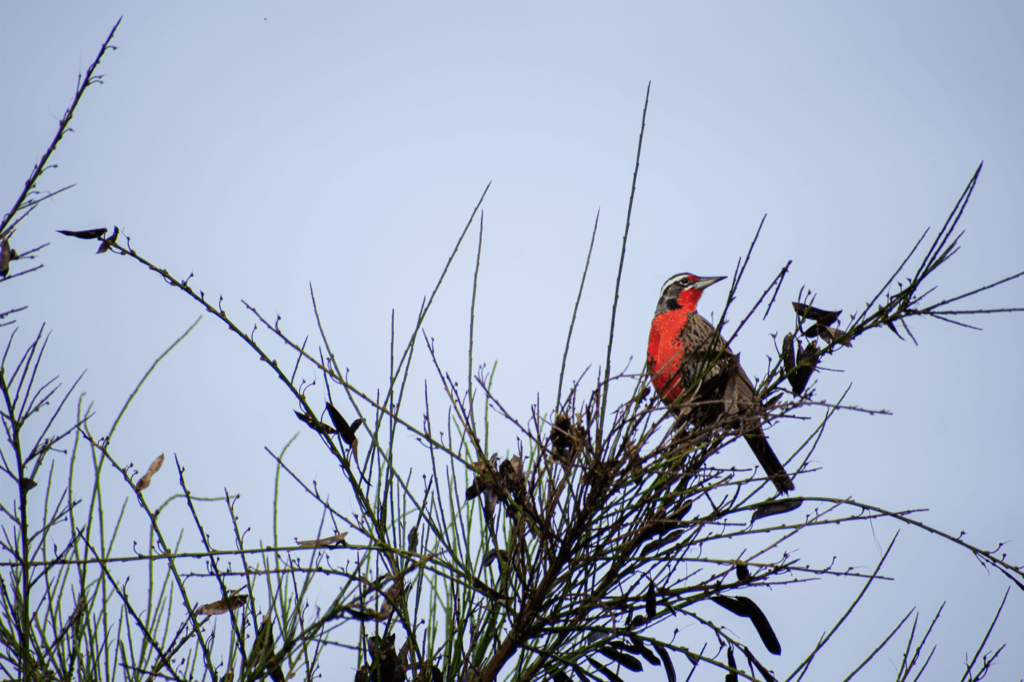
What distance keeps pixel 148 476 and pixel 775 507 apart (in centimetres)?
155

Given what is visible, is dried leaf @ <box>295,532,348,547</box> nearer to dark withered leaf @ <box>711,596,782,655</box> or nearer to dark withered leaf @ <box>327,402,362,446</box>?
dark withered leaf @ <box>327,402,362,446</box>

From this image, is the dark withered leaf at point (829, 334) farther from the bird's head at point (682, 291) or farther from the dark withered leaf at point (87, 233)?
the bird's head at point (682, 291)

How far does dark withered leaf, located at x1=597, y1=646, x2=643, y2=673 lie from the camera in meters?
1.78

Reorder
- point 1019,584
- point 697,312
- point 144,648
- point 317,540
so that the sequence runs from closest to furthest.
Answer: point 317,540 → point 1019,584 → point 144,648 → point 697,312

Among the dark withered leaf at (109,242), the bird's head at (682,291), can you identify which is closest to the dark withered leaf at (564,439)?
the dark withered leaf at (109,242)

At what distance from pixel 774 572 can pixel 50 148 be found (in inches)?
77.4

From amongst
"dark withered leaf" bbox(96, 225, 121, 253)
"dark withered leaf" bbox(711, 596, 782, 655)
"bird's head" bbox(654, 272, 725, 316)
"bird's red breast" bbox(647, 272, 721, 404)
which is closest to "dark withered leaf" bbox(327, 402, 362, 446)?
"dark withered leaf" bbox(96, 225, 121, 253)

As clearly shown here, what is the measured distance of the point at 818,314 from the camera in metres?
1.91

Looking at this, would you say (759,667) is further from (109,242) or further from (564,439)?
(109,242)

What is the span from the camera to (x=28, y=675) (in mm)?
1635

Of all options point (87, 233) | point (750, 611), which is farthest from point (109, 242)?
point (750, 611)

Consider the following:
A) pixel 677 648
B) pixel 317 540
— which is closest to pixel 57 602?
pixel 317 540

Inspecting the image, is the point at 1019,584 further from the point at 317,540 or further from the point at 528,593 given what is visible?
the point at 317,540

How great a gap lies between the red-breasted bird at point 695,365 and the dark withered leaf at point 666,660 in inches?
18.7
